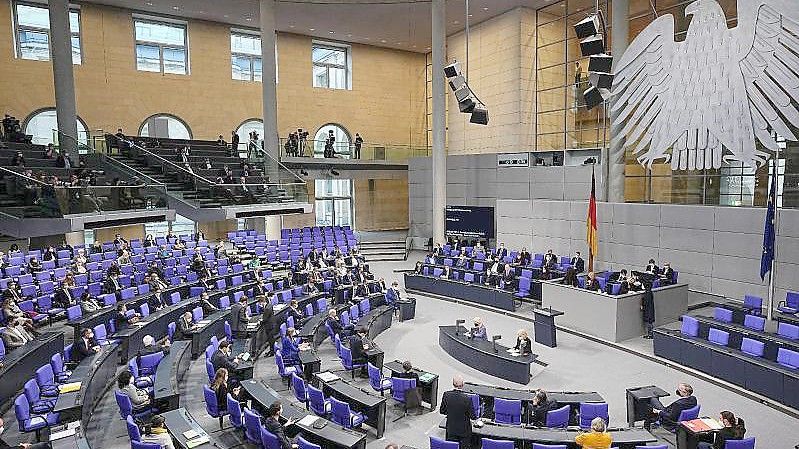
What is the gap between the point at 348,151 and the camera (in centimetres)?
2864

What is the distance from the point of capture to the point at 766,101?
48.5 ft

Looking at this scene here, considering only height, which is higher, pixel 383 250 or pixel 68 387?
pixel 68 387

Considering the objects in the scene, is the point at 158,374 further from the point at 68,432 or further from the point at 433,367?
the point at 433,367

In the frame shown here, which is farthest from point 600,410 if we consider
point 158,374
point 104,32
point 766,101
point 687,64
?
point 104,32

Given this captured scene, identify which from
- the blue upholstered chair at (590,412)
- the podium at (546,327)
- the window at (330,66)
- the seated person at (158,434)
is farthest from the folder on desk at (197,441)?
the window at (330,66)

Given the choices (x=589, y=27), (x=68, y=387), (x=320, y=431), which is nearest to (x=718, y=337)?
(x=589, y=27)

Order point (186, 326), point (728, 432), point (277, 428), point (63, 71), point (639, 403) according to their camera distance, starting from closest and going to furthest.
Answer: point (277, 428) < point (728, 432) < point (639, 403) < point (186, 326) < point (63, 71)

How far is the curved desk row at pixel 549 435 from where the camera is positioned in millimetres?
6883

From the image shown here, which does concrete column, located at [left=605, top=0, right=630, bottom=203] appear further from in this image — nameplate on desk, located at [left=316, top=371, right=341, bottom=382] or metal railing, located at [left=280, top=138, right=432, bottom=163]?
nameplate on desk, located at [left=316, top=371, right=341, bottom=382]

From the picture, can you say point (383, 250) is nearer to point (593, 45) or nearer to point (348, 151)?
point (348, 151)

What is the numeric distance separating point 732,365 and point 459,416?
19.9 ft

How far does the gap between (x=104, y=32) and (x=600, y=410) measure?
26315 mm

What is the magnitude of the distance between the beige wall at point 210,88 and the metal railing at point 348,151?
11.3ft

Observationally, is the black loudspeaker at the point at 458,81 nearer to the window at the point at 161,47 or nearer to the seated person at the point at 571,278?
the seated person at the point at 571,278
